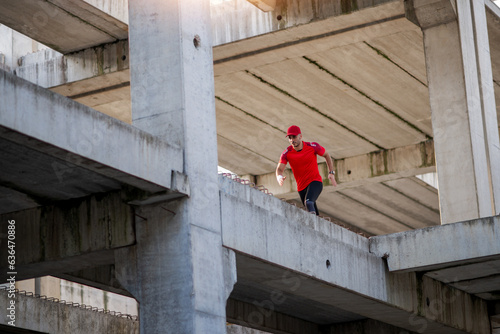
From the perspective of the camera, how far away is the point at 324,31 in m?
20.7

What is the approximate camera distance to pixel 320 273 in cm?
1491

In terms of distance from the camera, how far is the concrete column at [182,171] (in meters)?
12.0

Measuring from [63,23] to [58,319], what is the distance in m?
6.71

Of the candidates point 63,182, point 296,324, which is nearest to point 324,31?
point 296,324

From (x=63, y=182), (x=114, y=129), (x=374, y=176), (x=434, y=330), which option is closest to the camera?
(x=114, y=129)

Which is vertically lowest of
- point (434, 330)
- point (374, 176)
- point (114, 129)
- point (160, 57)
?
point (434, 330)

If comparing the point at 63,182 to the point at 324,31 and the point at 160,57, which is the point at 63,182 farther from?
the point at 324,31

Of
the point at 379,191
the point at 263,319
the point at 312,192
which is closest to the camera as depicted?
the point at 312,192

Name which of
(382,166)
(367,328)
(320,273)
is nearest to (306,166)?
(320,273)

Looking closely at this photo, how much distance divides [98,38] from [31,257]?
916cm

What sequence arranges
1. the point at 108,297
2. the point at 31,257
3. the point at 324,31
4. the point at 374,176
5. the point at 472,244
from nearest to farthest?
1. the point at 31,257
2. the point at 472,244
3. the point at 324,31
4. the point at 108,297
5. the point at 374,176

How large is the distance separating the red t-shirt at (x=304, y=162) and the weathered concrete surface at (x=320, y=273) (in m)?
0.83

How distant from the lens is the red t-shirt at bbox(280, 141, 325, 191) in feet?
53.1

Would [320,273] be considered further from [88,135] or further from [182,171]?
[88,135]
